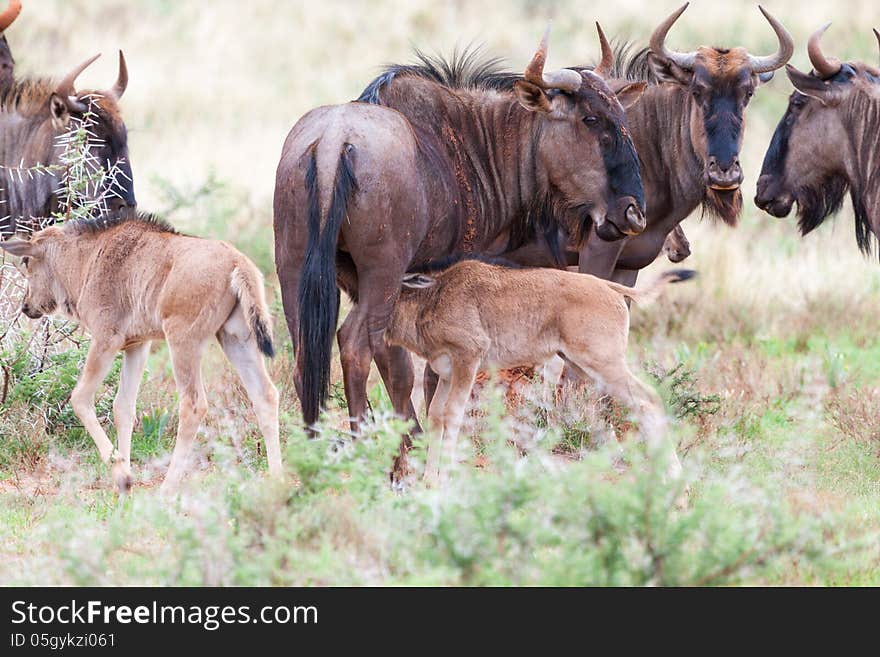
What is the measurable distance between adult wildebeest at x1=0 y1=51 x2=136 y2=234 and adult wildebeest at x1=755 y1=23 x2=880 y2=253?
13.8 feet

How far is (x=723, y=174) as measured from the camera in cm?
908

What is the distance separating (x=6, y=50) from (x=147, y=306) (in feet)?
13.1

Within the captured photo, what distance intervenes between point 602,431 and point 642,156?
197cm

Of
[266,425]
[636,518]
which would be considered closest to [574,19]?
[266,425]

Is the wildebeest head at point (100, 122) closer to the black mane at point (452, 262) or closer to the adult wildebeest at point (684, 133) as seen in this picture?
the black mane at point (452, 262)

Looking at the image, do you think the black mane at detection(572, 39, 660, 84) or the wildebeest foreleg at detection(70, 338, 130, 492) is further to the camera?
the black mane at detection(572, 39, 660, 84)

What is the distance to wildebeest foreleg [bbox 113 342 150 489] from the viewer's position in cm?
802

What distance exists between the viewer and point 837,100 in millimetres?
8555

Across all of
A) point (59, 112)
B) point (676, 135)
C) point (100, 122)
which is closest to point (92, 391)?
point (100, 122)

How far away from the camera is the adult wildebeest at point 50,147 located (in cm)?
970

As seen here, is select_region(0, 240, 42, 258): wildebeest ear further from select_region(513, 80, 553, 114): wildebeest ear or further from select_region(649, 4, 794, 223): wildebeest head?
select_region(649, 4, 794, 223): wildebeest head

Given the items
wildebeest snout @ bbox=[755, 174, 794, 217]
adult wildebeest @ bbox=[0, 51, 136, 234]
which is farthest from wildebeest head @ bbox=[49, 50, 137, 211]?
wildebeest snout @ bbox=[755, 174, 794, 217]

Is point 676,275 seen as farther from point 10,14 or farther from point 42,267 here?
point 10,14
